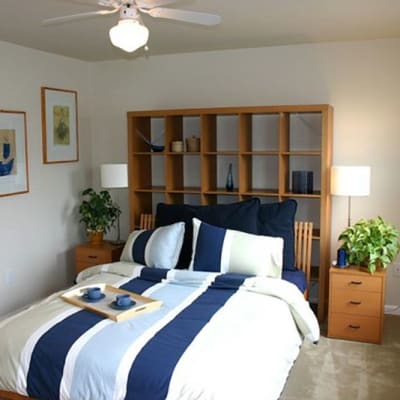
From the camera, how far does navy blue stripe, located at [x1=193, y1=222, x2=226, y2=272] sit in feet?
12.0

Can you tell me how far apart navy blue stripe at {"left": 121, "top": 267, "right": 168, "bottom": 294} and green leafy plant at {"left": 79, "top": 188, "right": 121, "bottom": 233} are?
126cm

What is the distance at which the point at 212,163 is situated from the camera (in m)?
4.68

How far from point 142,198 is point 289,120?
5.19 ft

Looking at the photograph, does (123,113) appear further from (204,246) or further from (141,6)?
(141,6)

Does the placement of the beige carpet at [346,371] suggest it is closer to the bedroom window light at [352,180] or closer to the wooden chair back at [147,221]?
the bedroom window light at [352,180]

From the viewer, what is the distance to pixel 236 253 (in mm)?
3633

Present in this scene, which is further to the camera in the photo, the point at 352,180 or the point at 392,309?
the point at 392,309

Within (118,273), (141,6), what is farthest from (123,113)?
(141,6)

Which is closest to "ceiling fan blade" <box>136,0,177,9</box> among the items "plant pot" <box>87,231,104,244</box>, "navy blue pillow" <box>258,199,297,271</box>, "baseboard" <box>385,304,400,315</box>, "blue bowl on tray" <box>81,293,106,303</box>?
"blue bowl on tray" <box>81,293,106,303</box>

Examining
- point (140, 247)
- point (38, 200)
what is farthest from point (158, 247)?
point (38, 200)

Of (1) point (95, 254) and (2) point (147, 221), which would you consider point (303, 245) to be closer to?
(2) point (147, 221)

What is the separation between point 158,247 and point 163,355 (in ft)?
4.76

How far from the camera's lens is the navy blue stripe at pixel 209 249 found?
3.67 m

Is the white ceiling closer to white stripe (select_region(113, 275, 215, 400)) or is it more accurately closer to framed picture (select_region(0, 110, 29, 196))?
framed picture (select_region(0, 110, 29, 196))
